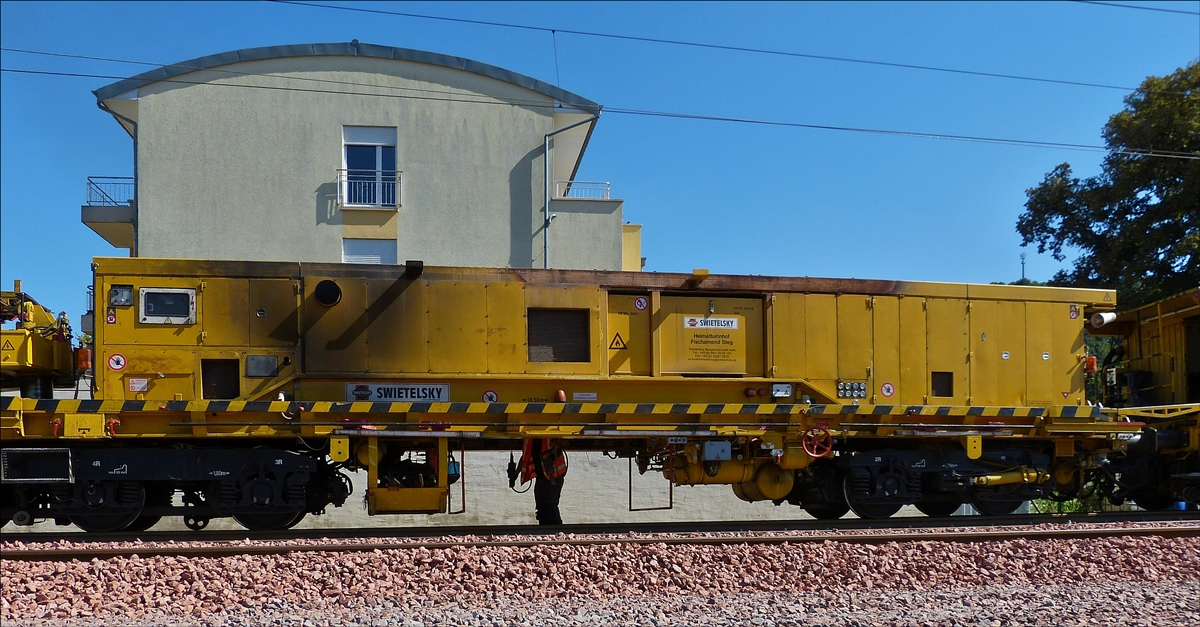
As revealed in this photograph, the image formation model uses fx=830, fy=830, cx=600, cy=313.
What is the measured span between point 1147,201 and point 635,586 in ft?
67.8

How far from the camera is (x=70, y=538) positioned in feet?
31.9

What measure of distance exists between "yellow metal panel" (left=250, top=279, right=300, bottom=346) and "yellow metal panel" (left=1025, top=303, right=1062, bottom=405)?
10268 millimetres

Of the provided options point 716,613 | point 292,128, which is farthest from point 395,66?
point 716,613

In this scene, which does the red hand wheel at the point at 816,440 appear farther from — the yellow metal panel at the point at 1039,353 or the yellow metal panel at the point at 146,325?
the yellow metal panel at the point at 146,325

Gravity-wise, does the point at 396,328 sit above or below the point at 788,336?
above

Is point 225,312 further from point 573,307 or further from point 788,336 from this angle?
point 788,336

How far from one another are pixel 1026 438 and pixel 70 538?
Result: 41.2ft

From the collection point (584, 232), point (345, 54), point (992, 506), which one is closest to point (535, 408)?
point (992, 506)

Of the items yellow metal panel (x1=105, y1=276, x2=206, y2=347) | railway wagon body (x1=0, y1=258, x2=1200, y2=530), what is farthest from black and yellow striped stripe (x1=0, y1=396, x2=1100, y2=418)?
yellow metal panel (x1=105, y1=276, x2=206, y2=347)

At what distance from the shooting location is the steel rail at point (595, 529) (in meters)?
9.88

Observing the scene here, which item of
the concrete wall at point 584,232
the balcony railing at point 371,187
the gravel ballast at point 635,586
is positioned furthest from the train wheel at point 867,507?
the balcony railing at point 371,187

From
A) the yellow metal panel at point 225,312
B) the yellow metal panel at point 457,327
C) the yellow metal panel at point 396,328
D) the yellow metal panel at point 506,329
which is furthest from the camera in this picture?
the yellow metal panel at point 506,329

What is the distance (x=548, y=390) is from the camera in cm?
1073

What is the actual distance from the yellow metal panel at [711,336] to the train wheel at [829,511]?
2.43m
